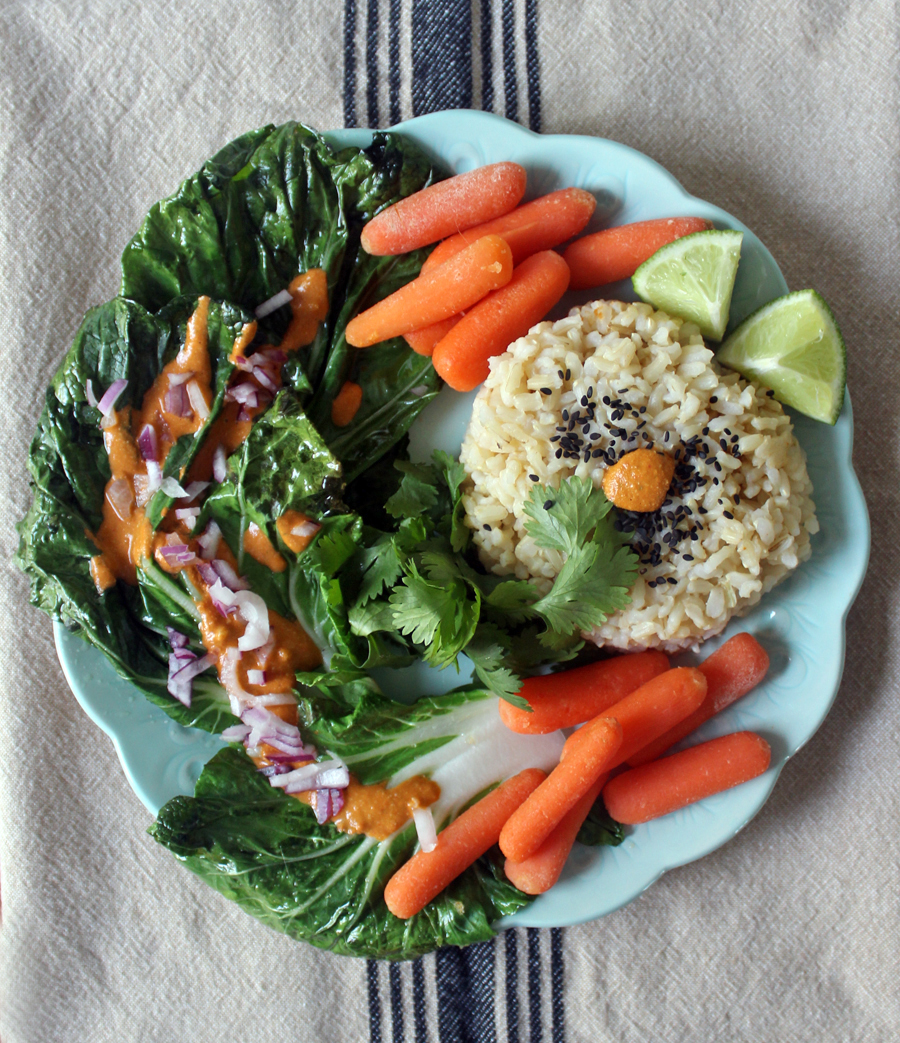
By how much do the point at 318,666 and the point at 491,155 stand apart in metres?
1.82

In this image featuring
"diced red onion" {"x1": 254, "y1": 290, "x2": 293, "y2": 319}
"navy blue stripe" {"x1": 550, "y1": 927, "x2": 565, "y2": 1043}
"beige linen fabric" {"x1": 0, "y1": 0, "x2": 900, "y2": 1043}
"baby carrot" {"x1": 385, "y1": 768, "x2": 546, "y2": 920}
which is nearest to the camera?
"baby carrot" {"x1": 385, "y1": 768, "x2": 546, "y2": 920}

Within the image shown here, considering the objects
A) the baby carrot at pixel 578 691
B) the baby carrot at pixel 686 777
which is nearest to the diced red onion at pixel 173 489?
the baby carrot at pixel 578 691

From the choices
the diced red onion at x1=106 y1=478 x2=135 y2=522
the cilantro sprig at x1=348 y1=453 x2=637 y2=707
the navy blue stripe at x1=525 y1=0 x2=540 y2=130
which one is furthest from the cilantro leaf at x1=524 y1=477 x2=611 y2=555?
the navy blue stripe at x1=525 y1=0 x2=540 y2=130

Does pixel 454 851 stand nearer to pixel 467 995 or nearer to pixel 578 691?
pixel 578 691

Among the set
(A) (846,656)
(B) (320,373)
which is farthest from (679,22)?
(A) (846,656)

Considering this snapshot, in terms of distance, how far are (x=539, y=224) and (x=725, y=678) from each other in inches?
63.3

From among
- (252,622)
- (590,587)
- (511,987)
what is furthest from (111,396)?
(511,987)

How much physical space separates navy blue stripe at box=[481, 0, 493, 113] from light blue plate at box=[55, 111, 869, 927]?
0.29m

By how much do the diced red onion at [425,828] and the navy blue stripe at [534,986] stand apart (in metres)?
0.65

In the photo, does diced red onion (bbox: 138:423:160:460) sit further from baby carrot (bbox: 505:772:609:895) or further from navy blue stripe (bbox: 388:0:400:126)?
baby carrot (bbox: 505:772:609:895)

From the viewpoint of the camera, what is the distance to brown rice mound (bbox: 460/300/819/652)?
94.2 inches

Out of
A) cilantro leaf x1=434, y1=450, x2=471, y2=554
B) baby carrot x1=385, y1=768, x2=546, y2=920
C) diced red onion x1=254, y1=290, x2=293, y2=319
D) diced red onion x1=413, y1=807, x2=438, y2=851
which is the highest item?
diced red onion x1=254, y1=290, x2=293, y2=319

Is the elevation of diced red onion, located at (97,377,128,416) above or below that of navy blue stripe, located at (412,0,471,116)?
below

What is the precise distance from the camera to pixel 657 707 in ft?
8.21
